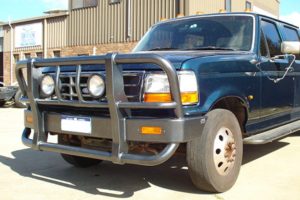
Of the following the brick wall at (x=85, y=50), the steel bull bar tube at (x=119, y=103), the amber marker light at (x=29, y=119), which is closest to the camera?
the steel bull bar tube at (x=119, y=103)

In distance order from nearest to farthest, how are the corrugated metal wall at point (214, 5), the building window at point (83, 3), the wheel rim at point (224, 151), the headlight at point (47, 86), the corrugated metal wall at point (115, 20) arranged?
the wheel rim at point (224, 151)
the headlight at point (47, 86)
the corrugated metal wall at point (214, 5)
the corrugated metal wall at point (115, 20)
the building window at point (83, 3)

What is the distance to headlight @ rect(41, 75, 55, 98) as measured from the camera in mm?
4523

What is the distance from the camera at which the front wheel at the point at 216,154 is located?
405cm

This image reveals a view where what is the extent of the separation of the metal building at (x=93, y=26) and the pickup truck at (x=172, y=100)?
37.9 feet

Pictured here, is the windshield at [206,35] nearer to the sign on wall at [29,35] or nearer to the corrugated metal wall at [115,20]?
the corrugated metal wall at [115,20]

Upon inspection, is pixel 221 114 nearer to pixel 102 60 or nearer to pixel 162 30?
pixel 102 60

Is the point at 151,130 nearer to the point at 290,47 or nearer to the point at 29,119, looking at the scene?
the point at 29,119

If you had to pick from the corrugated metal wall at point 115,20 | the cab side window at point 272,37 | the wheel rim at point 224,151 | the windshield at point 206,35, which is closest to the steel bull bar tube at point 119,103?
Result: the wheel rim at point 224,151

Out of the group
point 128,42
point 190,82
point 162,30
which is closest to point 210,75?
point 190,82

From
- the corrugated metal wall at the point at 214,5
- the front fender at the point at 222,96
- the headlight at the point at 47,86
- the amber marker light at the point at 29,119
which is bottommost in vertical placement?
the amber marker light at the point at 29,119

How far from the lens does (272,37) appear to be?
19.2ft

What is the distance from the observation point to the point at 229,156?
4.43 meters

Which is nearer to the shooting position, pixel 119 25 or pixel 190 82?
pixel 190 82

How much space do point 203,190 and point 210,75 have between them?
45.0 inches
